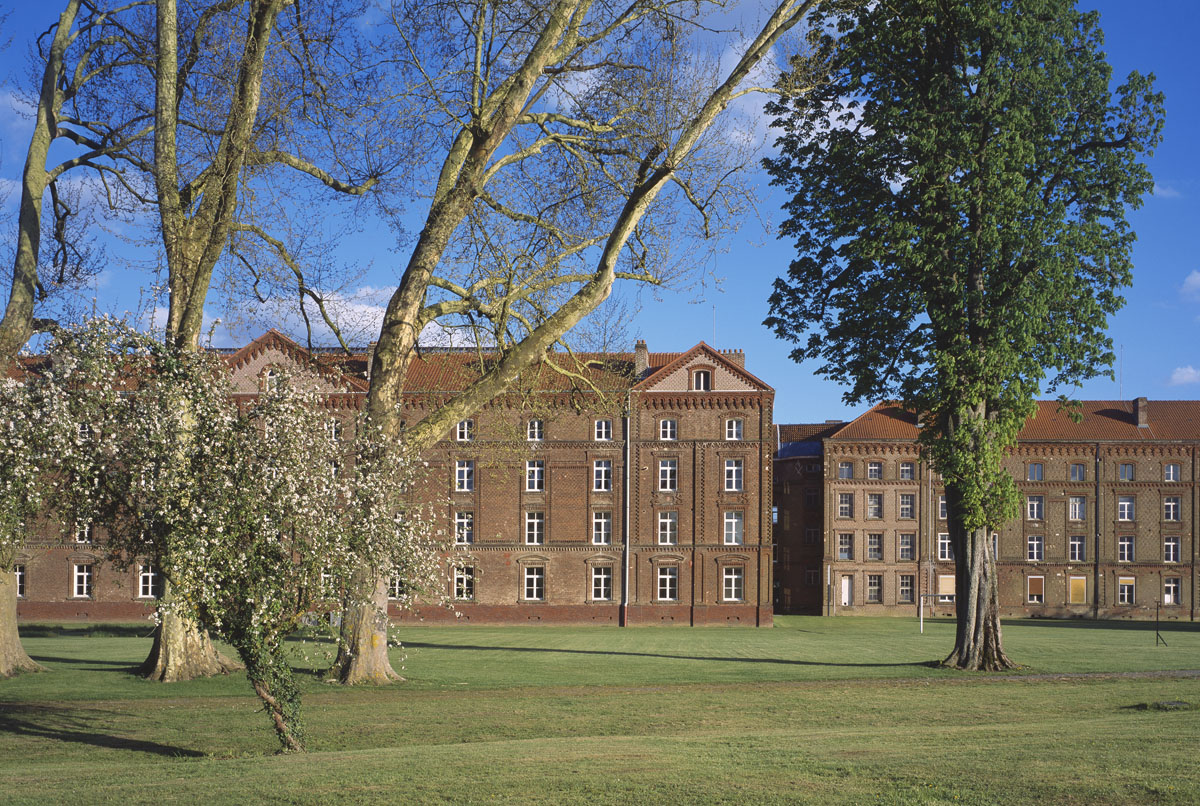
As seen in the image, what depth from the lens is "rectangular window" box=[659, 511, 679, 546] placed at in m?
54.4

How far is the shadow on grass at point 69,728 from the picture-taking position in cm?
1307

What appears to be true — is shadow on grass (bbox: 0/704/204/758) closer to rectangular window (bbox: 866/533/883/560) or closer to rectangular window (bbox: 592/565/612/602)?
rectangular window (bbox: 592/565/612/602)

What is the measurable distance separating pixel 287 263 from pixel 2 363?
5725 millimetres

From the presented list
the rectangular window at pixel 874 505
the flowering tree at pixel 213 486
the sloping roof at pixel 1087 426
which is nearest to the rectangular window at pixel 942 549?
the rectangular window at pixel 874 505

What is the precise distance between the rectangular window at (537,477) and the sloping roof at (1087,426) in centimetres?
2229

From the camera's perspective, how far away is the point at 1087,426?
67062 millimetres

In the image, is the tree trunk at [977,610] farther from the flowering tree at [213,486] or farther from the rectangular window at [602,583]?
the rectangular window at [602,583]

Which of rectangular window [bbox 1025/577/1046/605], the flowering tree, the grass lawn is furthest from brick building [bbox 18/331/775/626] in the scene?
the flowering tree

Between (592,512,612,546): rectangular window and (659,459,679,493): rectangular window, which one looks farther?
(659,459,679,493): rectangular window

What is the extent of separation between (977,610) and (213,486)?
20.4 meters

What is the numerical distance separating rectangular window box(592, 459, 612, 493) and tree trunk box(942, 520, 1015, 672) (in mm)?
29613

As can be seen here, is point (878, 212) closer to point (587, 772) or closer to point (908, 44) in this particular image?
point (908, 44)

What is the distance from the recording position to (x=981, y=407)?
83.0 feet

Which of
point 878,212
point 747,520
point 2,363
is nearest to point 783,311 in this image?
point 878,212
